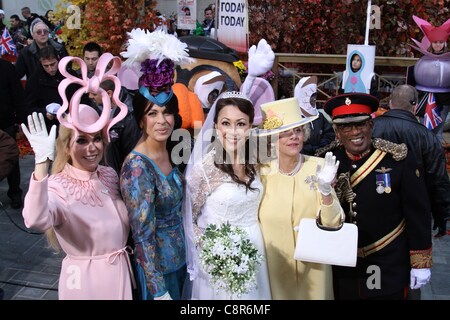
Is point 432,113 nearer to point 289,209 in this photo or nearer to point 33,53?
point 289,209

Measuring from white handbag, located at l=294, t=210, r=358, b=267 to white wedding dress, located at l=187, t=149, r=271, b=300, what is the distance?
338 millimetres

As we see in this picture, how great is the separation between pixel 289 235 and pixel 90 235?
1205 millimetres

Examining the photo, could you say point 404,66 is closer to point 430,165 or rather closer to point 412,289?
point 430,165

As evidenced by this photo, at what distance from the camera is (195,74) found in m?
5.10

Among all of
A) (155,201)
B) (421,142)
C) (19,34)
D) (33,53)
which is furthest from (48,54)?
(19,34)

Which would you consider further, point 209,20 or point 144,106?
point 209,20

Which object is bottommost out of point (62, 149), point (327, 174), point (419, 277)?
point (419, 277)

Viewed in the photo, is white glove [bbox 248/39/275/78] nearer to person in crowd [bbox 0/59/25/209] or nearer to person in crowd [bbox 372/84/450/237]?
person in crowd [bbox 372/84/450/237]

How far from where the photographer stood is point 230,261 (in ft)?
8.89

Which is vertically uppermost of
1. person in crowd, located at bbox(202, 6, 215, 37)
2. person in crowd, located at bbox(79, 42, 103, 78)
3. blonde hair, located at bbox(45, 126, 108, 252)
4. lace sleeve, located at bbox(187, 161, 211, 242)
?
person in crowd, located at bbox(202, 6, 215, 37)

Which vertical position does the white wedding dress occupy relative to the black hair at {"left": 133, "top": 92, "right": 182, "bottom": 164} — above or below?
below

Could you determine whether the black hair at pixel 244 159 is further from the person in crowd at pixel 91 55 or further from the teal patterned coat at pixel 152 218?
the person in crowd at pixel 91 55

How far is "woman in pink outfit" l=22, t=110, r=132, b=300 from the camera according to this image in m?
2.72

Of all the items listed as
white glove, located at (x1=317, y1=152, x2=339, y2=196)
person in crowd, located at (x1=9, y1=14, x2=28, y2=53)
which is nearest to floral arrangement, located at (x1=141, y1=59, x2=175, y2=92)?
white glove, located at (x1=317, y1=152, x2=339, y2=196)
